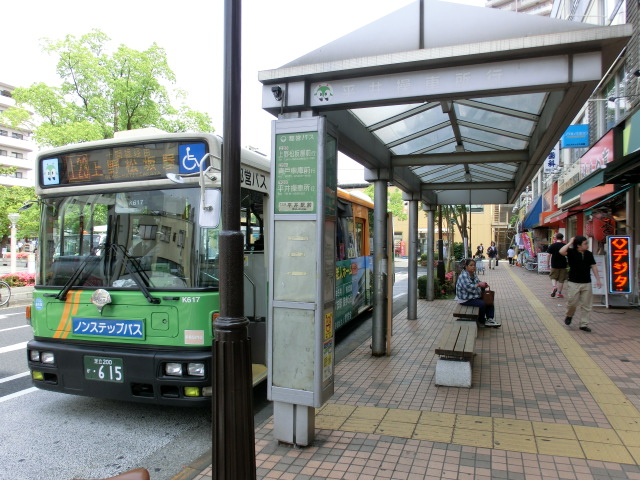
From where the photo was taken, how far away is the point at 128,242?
449 centimetres

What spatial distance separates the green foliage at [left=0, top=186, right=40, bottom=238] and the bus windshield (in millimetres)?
14138

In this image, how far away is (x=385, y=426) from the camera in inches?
165

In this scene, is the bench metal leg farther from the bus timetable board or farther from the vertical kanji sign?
the vertical kanji sign

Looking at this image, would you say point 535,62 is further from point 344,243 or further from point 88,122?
point 88,122

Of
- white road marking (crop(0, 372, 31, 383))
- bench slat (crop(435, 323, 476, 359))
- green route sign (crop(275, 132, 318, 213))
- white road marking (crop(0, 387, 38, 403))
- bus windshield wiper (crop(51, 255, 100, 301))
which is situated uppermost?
green route sign (crop(275, 132, 318, 213))

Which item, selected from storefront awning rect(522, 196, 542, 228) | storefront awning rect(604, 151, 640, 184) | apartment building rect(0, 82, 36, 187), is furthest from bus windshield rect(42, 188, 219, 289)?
apartment building rect(0, 82, 36, 187)

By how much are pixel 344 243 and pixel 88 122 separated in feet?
39.6

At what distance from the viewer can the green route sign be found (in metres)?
3.75

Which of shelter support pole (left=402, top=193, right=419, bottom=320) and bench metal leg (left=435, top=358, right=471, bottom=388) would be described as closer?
bench metal leg (left=435, top=358, right=471, bottom=388)

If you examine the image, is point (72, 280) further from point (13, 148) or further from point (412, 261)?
point (13, 148)

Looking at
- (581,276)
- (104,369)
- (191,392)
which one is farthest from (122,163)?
(581,276)

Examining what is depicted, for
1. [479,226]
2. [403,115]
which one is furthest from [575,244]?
[479,226]

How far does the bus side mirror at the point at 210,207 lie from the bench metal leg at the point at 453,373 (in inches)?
136

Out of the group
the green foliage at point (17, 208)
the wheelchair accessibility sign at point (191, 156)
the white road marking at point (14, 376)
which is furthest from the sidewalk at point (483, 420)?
the green foliage at point (17, 208)
